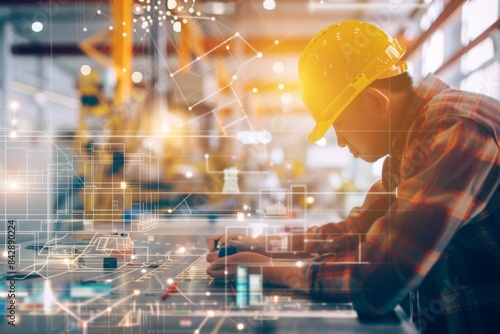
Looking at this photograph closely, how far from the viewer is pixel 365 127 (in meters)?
1.38

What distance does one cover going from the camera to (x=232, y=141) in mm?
1626

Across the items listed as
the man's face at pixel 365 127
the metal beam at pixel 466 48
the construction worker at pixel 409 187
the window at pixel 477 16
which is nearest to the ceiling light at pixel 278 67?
the construction worker at pixel 409 187

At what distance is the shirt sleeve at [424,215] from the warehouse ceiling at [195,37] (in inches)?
24.9

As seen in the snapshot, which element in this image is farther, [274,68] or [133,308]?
[274,68]

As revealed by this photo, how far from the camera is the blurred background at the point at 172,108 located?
1583mm

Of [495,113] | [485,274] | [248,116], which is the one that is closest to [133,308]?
[248,116]

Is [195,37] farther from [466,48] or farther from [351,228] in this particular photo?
[466,48]

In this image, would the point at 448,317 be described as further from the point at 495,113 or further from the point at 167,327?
the point at 167,327

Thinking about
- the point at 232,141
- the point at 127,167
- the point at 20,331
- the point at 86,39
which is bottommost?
the point at 20,331

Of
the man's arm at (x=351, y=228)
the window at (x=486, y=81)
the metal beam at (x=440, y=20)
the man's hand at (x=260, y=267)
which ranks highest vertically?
the metal beam at (x=440, y=20)

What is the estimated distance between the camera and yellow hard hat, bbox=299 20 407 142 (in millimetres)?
1313

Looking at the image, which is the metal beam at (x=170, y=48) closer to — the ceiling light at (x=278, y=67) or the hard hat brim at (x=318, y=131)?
the ceiling light at (x=278, y=67)

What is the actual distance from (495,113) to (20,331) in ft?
5.64

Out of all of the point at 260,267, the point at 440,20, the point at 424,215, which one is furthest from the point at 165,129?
the point at 440,20
